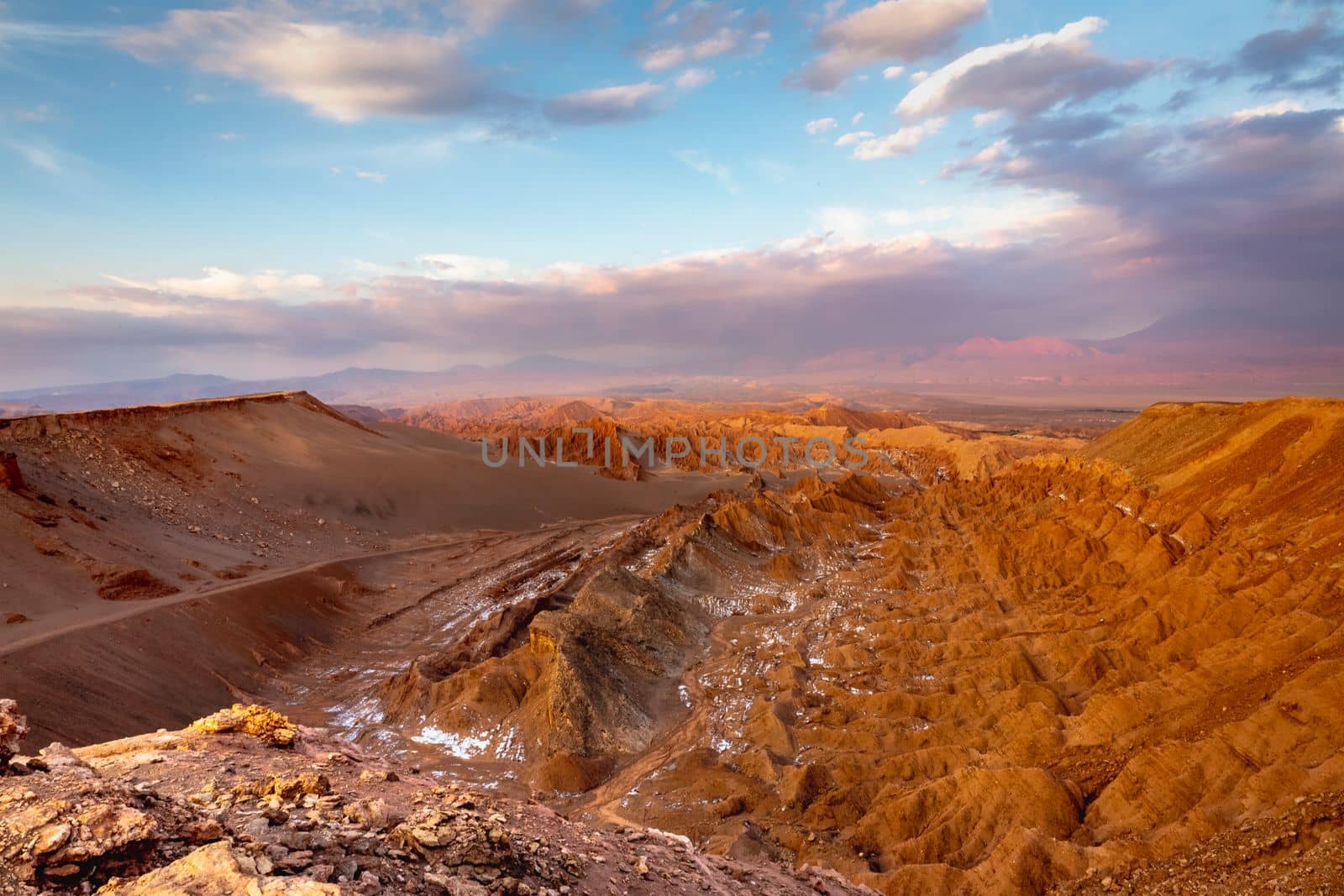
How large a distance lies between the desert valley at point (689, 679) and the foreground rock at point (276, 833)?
32 millimetres

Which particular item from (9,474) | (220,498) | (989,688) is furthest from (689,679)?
(220,498)

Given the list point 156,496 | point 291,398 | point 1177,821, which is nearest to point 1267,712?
point 1177,821

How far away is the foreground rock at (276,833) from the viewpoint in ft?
14.0

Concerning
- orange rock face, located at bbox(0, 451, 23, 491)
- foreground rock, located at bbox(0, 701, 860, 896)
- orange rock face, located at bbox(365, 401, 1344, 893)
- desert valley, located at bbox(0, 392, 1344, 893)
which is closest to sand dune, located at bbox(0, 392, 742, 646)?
desert valley, located at bbox(0, 392, 1344, 893)

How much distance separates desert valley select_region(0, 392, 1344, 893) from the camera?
19.6ft

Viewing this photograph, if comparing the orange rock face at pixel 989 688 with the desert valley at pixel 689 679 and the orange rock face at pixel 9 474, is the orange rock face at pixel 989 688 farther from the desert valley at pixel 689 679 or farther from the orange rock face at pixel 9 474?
the orange rock face at pixel 9 474

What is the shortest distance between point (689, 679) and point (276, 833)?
14.9m

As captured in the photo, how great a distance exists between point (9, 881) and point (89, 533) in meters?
25.6

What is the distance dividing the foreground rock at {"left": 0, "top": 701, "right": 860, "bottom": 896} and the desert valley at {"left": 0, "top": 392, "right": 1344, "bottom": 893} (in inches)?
1.3

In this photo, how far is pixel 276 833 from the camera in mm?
5090

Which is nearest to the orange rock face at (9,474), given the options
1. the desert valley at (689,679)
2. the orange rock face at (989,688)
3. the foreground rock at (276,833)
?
the desert valley at (689,679)

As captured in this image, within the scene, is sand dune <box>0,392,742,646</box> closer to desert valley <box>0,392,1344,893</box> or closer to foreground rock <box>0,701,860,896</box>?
desert valley <box>0,392,1344,893</box>

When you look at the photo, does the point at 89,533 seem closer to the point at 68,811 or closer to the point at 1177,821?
the point at 68,811

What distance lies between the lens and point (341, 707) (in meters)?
18.3
